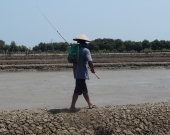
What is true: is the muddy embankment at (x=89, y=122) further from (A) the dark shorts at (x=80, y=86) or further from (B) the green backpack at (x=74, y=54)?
(B) the green backpack at (x=74, y=54)

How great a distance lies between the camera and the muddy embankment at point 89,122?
7242 millimetres

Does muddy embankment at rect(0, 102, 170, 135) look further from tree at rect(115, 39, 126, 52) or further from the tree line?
tree at rect(115, 39, 126, 52)

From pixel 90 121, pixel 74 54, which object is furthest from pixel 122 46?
pixel 90 121

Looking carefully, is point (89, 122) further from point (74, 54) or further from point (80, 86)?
point (74, 54)

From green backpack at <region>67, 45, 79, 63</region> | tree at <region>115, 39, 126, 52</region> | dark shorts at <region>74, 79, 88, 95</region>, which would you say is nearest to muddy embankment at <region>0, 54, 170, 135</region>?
dark shorts at <region>74, 79, 88, 95</region>

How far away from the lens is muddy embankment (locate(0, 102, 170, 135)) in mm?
7242

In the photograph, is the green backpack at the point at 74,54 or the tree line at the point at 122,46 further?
the tree line at the point at 122,46

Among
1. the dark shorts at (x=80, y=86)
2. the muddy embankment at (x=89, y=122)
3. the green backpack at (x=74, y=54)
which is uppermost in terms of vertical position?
the green backpack at (x=74, y=54)

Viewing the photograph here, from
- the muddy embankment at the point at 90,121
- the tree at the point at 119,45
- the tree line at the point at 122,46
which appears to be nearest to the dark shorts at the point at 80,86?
the muddy embankment at the point at 90,121

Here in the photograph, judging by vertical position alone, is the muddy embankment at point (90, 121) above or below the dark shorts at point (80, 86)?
below

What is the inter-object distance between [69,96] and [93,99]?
119 cm

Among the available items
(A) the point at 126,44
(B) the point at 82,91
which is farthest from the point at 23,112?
(A) the point at 126,44

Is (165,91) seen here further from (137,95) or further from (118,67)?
(118,67)

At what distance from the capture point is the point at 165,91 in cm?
1366
